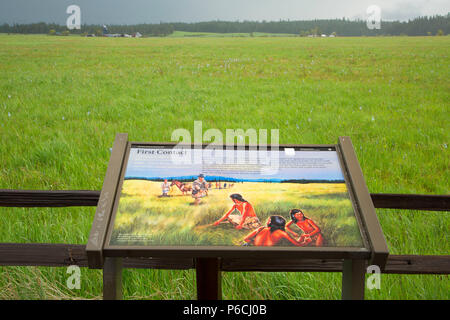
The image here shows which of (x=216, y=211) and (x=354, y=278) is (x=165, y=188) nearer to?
(x=216, y=211)

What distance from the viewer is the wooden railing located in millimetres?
2361

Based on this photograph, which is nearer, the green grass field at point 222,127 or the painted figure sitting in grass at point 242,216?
the painted figure sitting in grass at point 242,216

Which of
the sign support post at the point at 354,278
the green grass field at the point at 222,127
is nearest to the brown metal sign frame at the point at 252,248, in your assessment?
the sign support post at the point at 354,278

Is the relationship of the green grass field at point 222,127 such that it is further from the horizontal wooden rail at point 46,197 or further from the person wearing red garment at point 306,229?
the person wearing red garment at point 306,229

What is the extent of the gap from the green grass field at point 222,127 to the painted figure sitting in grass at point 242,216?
112 cm

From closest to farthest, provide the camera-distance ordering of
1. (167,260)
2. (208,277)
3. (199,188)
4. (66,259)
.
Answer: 1. (199,188)
2. (208,277)
3. (66,259)
4. (167,260)

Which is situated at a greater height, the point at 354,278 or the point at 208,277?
the point at 354,278

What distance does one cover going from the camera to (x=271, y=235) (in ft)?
6.11

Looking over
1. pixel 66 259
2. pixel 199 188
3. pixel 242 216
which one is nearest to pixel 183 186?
pixel 199 188

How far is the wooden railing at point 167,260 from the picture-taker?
2361 millimetres

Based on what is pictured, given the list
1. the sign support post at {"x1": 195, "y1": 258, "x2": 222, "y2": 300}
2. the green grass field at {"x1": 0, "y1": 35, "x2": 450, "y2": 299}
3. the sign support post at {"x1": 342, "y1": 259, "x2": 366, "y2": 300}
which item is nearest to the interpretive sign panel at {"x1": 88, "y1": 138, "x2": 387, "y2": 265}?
the sign support post at {"x1": 342, "y1": 259, "x2": 366, "y2": 300}

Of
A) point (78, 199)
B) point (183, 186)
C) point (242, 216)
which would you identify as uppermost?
point (183, 186)

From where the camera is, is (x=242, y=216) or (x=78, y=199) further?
(x=78, y=199)

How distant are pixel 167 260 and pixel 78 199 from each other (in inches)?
27.8
